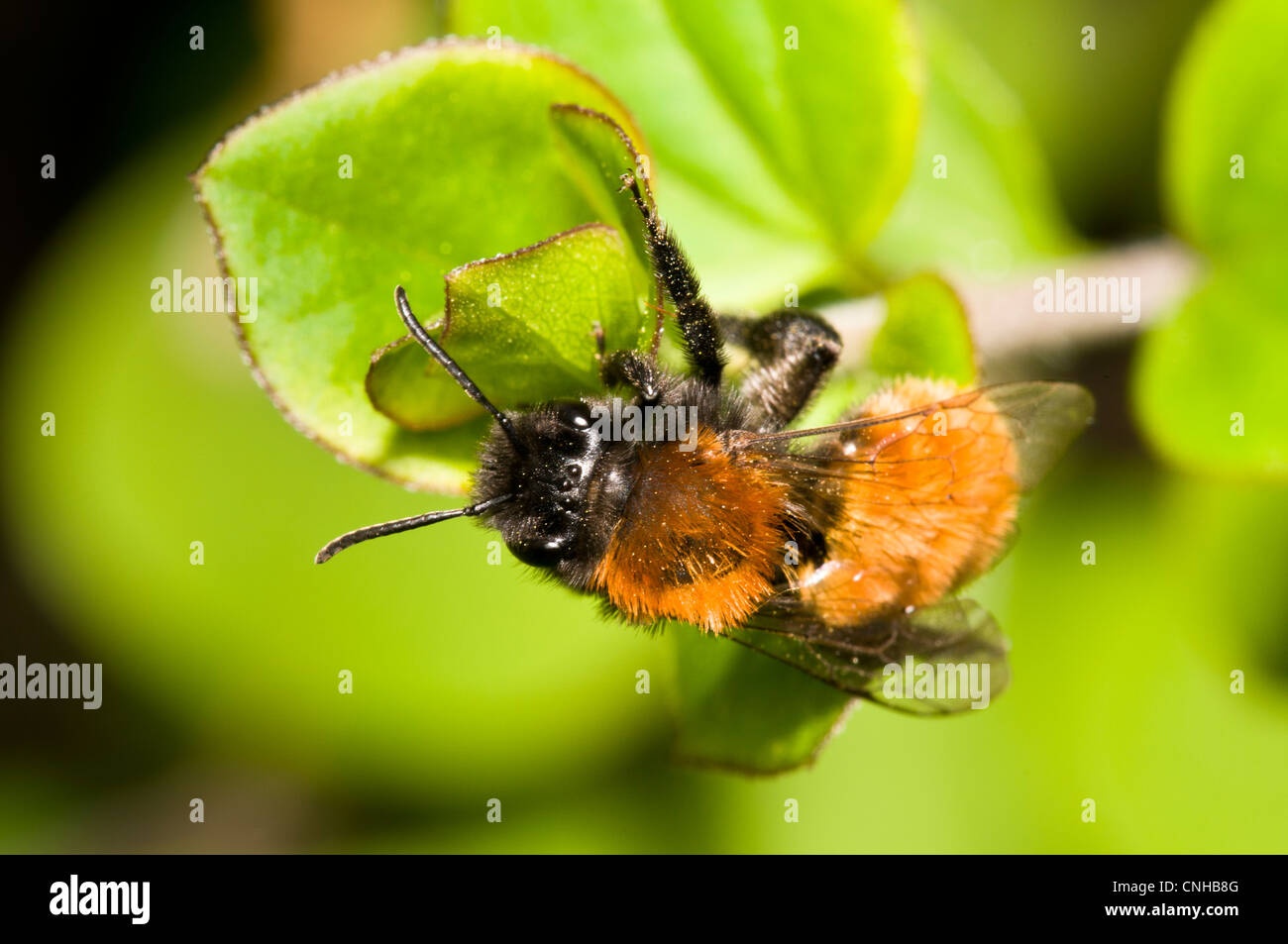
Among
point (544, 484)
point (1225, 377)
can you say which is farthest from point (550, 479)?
point (1225, 377)

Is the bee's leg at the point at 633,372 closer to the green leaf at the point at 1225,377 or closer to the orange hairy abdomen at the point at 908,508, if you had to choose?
the orange hairy abdomen at the point at 908,508

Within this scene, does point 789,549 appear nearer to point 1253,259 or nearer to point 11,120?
point 1253,259

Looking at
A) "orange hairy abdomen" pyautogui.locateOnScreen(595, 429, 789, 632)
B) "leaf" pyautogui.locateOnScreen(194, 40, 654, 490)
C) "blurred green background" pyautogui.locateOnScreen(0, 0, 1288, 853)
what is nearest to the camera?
"leaf" pyautogui.locateOnScreen(194, 40, 654, 490)

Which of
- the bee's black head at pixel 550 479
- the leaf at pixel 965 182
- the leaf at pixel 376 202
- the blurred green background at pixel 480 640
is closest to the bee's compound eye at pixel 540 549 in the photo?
the bee's black head at pixel 550 479

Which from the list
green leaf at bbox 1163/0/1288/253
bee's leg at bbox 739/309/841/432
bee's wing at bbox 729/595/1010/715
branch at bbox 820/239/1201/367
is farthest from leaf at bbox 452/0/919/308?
green leaf at bbox 1163/0/1288/253

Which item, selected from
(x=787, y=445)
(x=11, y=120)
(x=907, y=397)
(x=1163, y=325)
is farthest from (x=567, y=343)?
(x=11, y=120)

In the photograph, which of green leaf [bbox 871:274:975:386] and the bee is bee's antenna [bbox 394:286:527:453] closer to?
the bee
